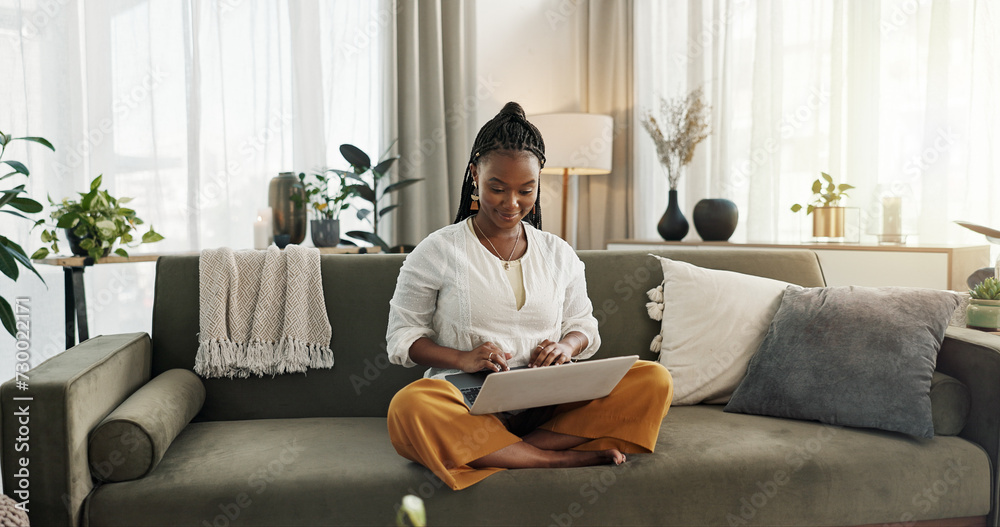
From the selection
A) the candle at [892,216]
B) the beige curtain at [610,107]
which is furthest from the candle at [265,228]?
the candle at [892,216]

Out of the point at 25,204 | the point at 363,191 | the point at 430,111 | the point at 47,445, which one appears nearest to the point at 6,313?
the point at 25,204

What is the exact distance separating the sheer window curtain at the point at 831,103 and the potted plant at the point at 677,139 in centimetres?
8

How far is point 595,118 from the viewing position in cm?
350

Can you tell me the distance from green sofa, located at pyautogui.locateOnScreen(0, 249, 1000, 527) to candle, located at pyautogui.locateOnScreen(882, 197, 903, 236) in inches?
45.7

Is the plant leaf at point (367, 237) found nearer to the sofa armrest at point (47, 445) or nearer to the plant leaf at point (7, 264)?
the plant leaf at point (7, 264)

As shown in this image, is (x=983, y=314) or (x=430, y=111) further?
(x=430, y=111)

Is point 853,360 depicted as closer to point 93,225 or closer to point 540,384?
point 540,384

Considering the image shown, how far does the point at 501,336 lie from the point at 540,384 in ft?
0.86

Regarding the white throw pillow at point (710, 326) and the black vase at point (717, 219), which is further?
the black vase at point (717, 219)

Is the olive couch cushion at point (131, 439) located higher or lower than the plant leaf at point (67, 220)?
lower

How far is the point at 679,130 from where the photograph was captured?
3.44m

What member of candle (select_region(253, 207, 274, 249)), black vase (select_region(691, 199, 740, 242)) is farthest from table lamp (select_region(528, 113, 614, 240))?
candle (select_region(253, 207, 274, 249))

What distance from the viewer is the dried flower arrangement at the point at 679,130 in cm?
339

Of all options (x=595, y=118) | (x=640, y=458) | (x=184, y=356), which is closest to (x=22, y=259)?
(x=184, y=356)
